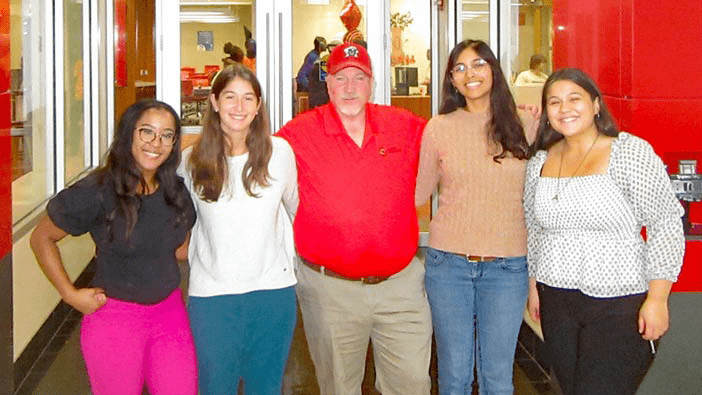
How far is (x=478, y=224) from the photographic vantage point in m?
3.14

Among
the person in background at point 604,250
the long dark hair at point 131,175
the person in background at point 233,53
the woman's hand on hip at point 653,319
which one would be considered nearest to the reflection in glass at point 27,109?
the person in background at point 233,53

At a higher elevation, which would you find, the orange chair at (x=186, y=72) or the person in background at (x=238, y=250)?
the orange chair at (x=186, y=72)

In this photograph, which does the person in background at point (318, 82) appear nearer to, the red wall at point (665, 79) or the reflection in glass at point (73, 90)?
the reflection in glass at point (73, 90)

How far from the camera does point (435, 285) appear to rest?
3227 mm

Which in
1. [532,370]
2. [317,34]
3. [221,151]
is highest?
[317,34]

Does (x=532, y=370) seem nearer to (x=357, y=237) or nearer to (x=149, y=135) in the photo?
(x=357, y=237)

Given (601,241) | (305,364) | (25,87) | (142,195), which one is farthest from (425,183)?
(25,87)

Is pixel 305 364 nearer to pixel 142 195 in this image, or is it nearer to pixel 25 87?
pixel 142 195

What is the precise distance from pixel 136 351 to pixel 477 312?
1.20m

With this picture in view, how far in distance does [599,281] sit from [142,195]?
1.48 meters

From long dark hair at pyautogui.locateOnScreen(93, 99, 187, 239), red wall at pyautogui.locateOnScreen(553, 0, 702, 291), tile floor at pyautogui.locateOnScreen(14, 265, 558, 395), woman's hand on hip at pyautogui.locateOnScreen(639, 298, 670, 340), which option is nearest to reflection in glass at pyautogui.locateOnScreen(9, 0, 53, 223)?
tile floor at pyautogui.locateOnScreen(14, 265, 558, 395)

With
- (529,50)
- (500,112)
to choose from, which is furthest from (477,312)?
(529,50)

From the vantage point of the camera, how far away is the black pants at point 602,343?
2807 mm

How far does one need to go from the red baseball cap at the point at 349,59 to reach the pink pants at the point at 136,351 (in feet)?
3.37
